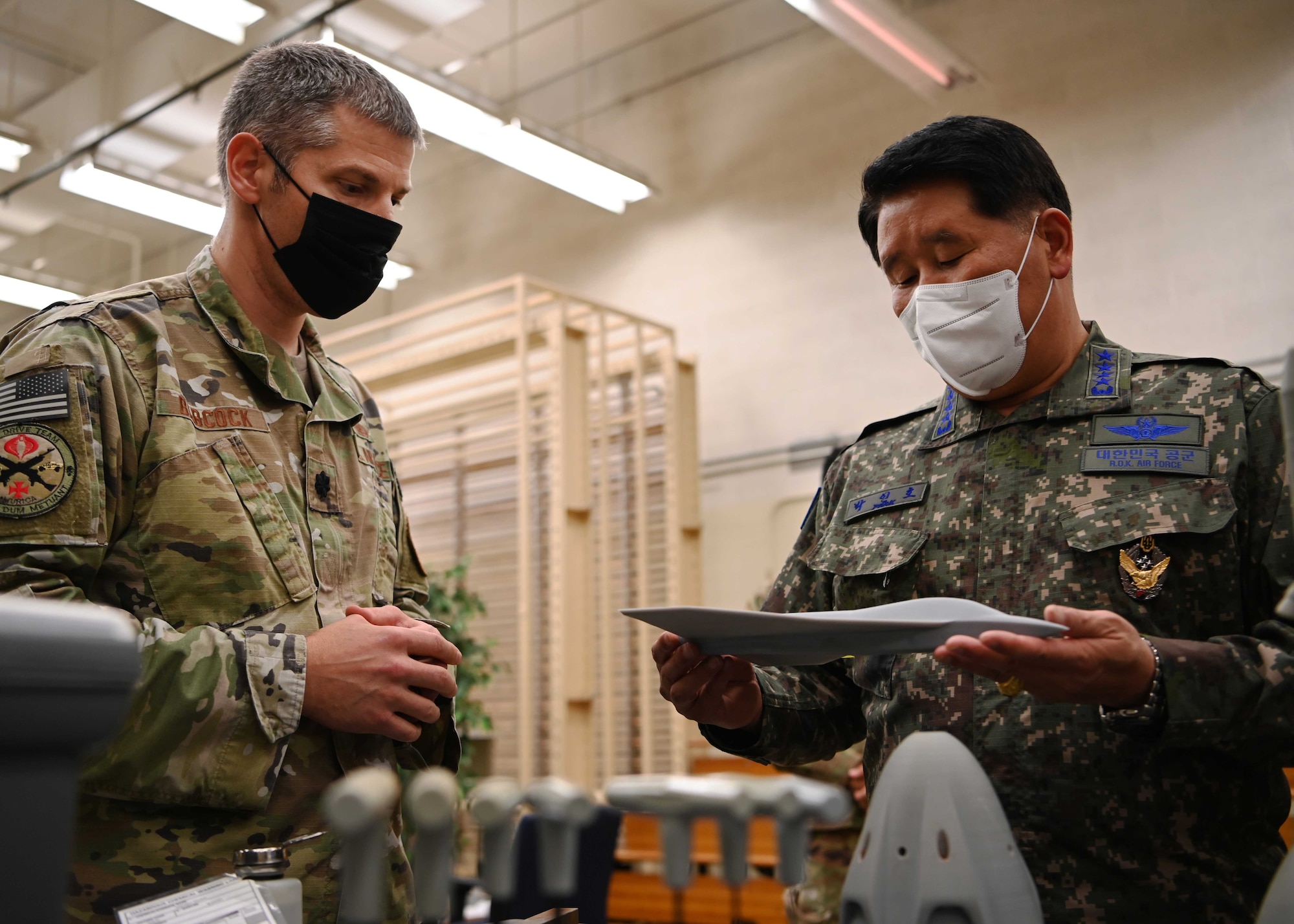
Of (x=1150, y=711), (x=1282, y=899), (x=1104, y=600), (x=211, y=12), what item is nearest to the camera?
(x=1282, y=899)

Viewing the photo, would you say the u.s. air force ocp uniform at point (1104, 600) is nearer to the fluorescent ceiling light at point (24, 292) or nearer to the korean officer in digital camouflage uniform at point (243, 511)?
the korean officer in digital camouflage uniform at point (243, 511)

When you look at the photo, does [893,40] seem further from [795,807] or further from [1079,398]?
[795,807]

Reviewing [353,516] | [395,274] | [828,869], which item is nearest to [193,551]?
[353,516]

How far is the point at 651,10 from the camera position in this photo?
26.5 ft

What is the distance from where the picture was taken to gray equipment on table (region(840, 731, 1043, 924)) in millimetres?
892

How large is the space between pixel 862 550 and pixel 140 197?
655 centimetres

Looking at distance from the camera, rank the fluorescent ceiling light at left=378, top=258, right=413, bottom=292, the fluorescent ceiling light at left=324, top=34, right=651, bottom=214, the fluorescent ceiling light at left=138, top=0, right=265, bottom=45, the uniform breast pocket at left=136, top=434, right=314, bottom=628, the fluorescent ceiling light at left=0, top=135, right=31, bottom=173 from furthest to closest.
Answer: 1. the fluorescent ceiling light at left=378, top=258, right=413, bottom=292
2. the fluorescent ceiling light at left=0, top=135, right=31, bottom=173
3. the fluorescent ceiling light at left=324, top=34, right=651, bottom=214
4. the fluorescent ceiling light at left=138, top=0, right=265, bottom=45
5. the uniform breast pocket at left=136, top=434, right=314, bottom=628

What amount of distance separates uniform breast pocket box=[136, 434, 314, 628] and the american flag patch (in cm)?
14

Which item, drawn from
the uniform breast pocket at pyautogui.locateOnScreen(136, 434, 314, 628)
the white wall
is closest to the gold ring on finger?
the uniform breast pocket at pyautogui.locateOnScreen(136, 434, 314, 628)

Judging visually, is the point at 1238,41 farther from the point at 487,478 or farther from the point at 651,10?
the point at 487,478

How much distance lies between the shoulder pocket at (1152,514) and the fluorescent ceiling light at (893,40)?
452 centimetres

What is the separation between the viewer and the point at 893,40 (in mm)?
6012

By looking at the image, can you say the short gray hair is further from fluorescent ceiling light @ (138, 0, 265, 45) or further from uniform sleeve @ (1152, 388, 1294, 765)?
fluorescent ceiling light @ (138, 0, 265, 45)

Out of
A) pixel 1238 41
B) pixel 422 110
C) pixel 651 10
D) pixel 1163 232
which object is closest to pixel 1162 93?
pixel 1238 41
